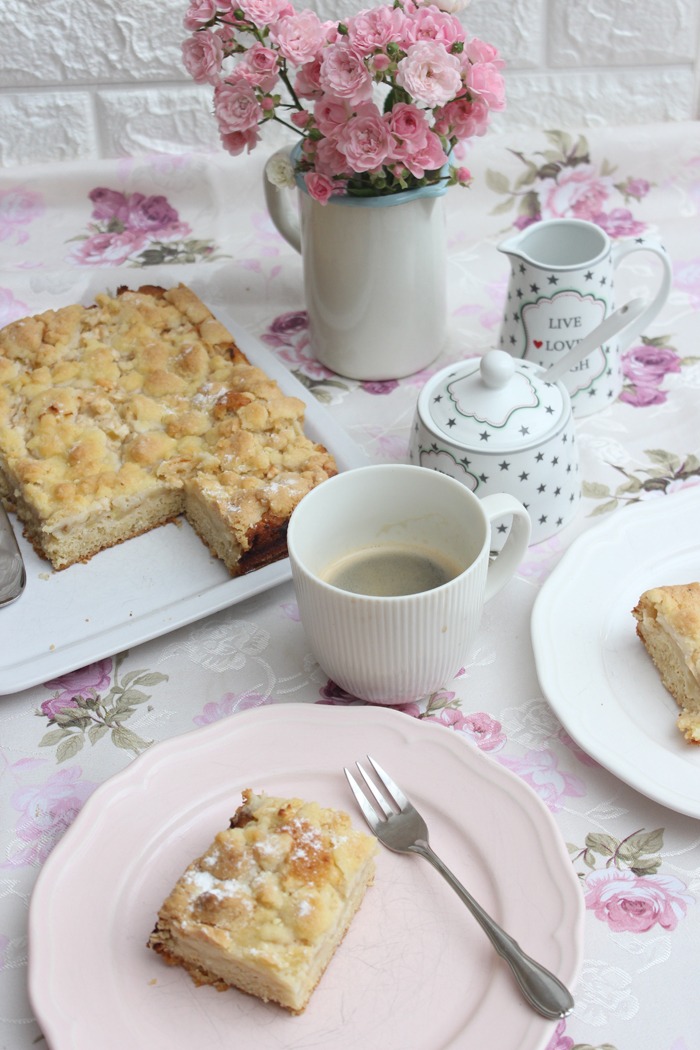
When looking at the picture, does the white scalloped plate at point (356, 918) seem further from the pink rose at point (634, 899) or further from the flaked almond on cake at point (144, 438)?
the flaked almond on cake at point (144, 438)

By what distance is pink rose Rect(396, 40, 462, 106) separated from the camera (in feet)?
4.84

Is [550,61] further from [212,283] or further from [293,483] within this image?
[293,483]

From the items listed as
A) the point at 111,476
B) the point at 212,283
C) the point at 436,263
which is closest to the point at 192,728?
the point at 111,476

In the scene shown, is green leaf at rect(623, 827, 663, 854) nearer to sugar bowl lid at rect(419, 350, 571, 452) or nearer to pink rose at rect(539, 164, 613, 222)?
sugar bowl lid at rect(419, 350, 571, 452)

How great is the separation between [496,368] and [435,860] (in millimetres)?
673

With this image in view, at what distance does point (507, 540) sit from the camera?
1.39 meters

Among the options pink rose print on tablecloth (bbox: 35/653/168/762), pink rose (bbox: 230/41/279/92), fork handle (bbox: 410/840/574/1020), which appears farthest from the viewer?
pink rose (bbox: 230/41/279/92)

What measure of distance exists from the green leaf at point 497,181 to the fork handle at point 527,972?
1.68 meters

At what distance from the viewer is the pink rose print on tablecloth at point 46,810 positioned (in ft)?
4.08

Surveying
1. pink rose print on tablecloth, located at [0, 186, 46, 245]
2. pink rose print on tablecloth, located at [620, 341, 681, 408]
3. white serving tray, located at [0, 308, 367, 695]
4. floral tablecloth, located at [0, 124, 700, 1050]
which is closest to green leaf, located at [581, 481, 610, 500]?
floral tablecloth, located at [0, 124, 700, 1050]

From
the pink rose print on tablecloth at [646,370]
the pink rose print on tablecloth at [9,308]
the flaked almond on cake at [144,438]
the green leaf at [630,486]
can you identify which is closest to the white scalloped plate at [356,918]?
the flaked almond on cake at [144,438]

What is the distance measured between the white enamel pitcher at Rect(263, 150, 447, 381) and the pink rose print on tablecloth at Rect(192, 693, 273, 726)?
73 centimetres

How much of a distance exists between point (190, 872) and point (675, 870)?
1.76 ft

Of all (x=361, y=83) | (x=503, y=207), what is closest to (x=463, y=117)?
(x=361, y=83)
